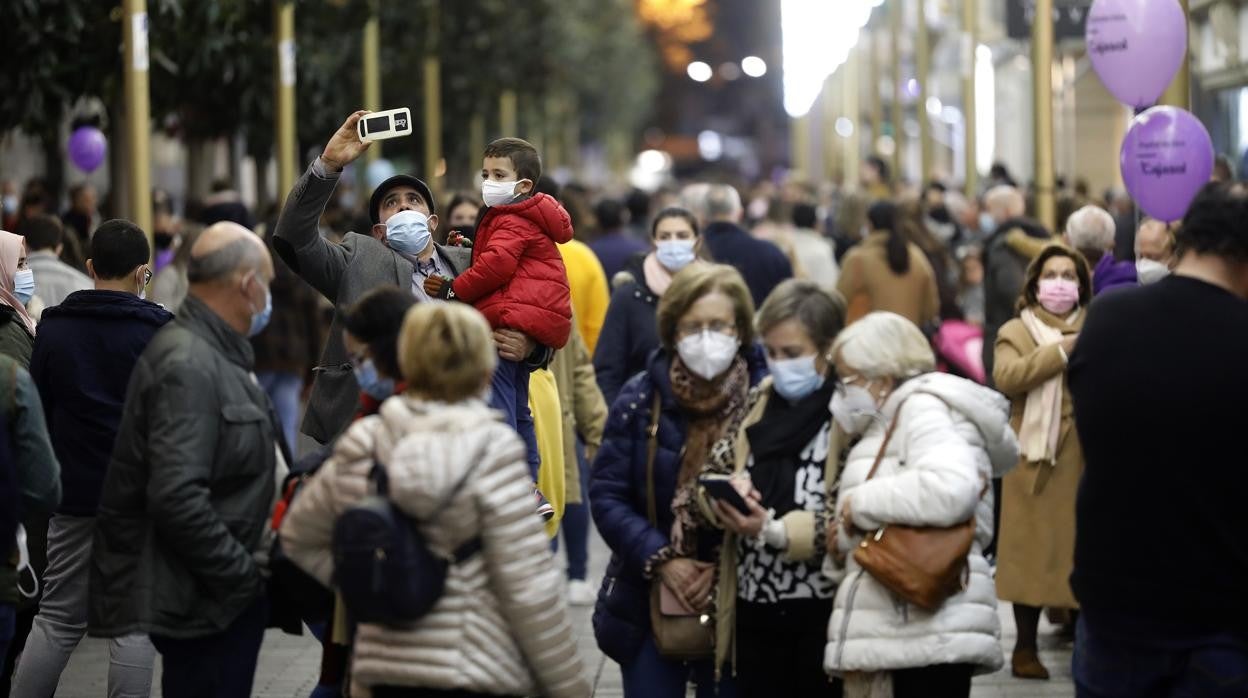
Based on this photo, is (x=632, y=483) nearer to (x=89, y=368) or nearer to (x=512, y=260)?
(x=512, y=260)

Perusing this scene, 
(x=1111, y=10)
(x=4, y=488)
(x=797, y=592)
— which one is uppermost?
(x=1111, y=10)

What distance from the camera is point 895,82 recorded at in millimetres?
43125

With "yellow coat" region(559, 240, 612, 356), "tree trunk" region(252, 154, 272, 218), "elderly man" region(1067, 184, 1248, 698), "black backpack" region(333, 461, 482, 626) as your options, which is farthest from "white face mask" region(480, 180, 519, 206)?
"tree trunk" region(252, 154, 272, 218)

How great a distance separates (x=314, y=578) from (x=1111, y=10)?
6.92 meters

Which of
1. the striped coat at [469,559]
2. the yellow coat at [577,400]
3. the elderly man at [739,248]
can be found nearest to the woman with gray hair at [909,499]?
the striped coat at [469,559]

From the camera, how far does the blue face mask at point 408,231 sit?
769cm

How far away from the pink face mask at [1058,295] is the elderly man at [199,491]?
411 cm

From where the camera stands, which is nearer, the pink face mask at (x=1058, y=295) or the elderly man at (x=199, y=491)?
the elderly man at (x=199, y=491)

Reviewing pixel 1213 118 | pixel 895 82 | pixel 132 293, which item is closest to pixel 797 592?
pixel 132 293

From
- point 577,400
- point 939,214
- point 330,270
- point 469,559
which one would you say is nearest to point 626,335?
point 577,400

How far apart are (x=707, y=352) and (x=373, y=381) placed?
1083 millimetres

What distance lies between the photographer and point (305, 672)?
A: 961 cm

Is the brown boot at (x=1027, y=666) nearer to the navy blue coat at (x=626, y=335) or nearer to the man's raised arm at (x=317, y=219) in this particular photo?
the navy blue coat at (x=626, y=335)

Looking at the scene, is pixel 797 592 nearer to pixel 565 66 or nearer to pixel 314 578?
pixel 314 578
